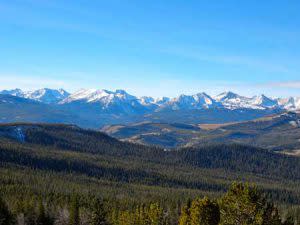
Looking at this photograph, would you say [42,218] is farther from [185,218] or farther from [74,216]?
[185,218]

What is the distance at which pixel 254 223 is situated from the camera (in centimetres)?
5650

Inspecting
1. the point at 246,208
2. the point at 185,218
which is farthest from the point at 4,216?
the point at 246,208

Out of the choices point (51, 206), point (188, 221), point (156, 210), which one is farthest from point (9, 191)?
point (188, 221)

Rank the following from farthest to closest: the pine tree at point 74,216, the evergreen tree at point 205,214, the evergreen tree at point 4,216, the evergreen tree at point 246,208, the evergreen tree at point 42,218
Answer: the pine tree at point 74,216 < the evergreen tree at point 42,218 < the evergreen tree at point 4,216 < the evergreen tree at point 205,214 < the evergreen tree at point 246,208

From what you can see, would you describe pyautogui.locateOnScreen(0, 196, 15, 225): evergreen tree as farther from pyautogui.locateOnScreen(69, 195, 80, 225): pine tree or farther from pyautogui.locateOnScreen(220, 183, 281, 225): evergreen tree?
pyautogui.locateOnScreen(220, 183, 281, 225): evergreen tree

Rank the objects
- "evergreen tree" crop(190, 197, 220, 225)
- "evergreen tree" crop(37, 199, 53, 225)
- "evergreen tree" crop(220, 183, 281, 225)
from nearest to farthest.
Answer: "evergreen tree" crop(220, 183, 281, 225), "evergreen tree" crop(190, 197, 220, 225), "evergreen tree" crop(37, 199, 53, 225)

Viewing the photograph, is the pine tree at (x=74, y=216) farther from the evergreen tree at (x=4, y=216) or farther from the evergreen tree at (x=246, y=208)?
the evergreen tree at (x=246, y=208)

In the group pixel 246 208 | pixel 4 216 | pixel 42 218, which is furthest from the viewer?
pixel 42 218

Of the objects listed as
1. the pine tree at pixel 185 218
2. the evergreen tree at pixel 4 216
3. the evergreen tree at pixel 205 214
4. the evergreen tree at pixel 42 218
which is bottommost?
the evergreen tree at pixel 42 218

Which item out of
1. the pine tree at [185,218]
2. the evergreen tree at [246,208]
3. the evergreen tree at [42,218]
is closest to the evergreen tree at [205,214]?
the pine tree at [185,218]

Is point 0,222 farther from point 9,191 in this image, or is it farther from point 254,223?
point 9,191

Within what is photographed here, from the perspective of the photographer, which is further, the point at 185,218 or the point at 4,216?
the point at 4,216

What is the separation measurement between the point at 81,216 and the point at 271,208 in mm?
97795

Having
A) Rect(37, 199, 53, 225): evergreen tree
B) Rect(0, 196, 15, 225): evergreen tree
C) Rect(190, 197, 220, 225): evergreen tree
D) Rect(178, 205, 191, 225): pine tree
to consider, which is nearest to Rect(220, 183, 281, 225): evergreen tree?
Rect(190, 197, 220, 225): evergreen tree
